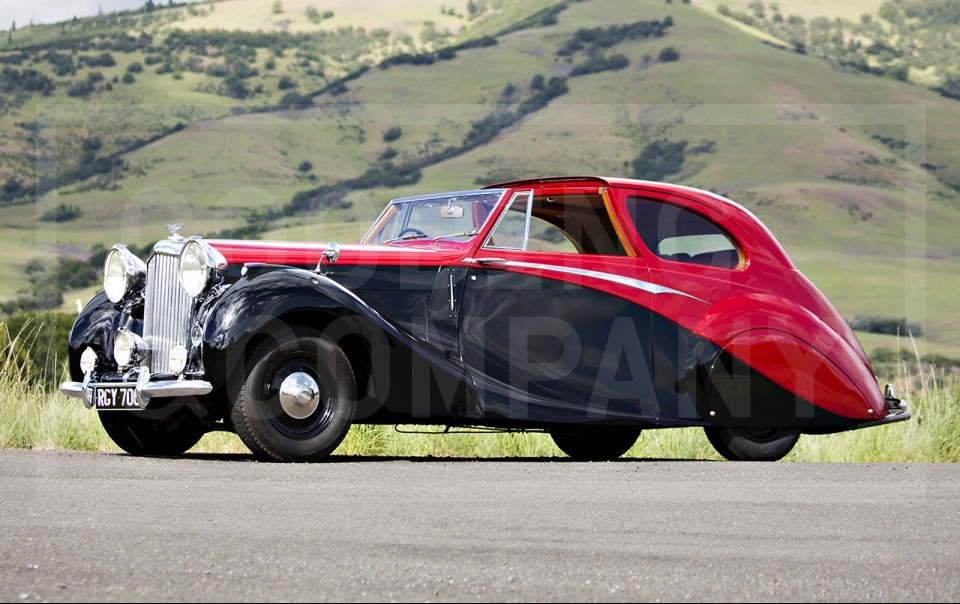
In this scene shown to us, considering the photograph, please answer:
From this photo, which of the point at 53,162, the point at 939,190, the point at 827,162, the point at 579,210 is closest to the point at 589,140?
the point at 827,162

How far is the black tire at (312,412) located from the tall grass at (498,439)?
2.35 m

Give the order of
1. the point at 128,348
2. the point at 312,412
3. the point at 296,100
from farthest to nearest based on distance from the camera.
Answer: the point at 296,100 < the point at 128,348 < the point at 312,412

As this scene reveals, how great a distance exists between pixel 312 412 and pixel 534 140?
110885 millimetres

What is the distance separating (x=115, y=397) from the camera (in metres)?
8.30

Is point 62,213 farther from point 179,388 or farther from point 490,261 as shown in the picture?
point 179,388

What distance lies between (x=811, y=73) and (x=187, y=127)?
205 ft

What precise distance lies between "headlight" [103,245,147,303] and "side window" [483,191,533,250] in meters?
2.42

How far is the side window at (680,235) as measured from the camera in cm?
927

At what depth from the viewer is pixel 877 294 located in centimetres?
8512

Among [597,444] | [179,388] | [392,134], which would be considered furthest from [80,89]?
[179,388]

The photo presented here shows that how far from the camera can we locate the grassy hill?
3622 inches

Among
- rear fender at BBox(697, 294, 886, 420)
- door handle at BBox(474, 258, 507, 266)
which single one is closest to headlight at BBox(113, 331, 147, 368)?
door handle at BBox(474, 258, 507, 266)

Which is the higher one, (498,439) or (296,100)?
(498,439)

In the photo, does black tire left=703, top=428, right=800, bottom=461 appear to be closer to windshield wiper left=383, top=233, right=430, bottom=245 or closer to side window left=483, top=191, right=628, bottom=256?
side window left=483, top=191, right=628, bottom=256
